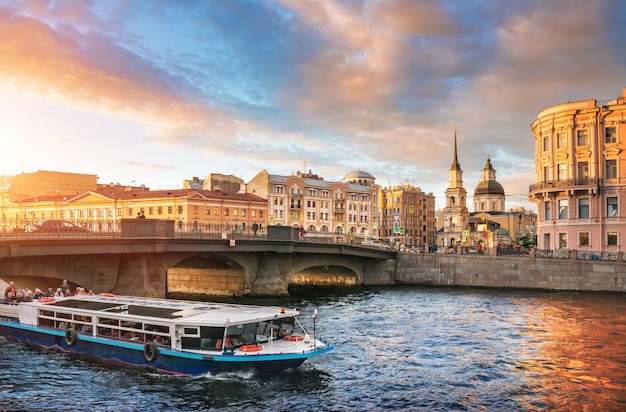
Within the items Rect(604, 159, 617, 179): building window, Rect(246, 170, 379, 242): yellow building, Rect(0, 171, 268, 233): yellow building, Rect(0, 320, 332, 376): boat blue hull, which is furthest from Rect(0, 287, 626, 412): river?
Rect(246, 170, 379, 242): yellow building

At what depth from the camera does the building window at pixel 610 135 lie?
64.4 metres

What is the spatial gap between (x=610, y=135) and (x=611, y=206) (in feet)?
26.7

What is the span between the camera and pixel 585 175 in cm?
6594

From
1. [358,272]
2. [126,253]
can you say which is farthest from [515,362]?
[358,272]

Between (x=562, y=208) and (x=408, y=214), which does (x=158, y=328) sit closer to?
(x=562, y=208)

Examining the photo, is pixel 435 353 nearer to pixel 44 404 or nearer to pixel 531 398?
pixel 531 398

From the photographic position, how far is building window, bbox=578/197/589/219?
215ft

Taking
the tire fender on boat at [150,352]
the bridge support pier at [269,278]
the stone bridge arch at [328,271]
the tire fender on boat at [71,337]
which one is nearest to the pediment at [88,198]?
the stone bridge arch at [328,271]

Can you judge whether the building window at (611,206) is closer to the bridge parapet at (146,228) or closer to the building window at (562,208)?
the building window at (562,208)

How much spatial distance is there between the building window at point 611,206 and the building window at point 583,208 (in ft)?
6.78

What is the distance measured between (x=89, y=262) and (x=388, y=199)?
12834 centimetres

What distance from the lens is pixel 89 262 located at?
42125 millimetres

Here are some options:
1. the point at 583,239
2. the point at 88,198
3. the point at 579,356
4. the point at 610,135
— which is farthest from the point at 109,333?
the point at 88,198

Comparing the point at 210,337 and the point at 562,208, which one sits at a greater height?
the point at 562,208
